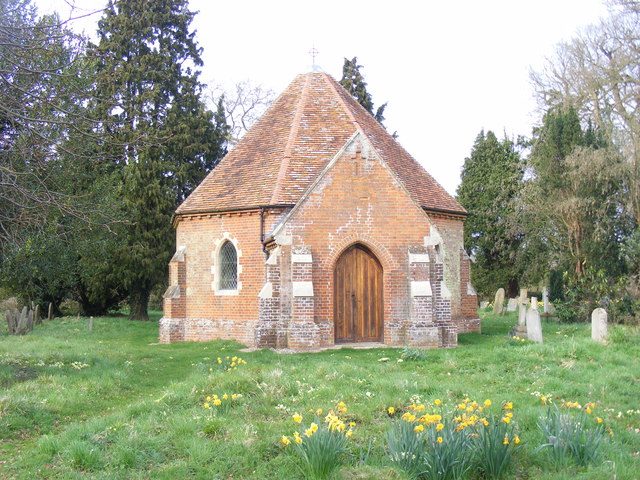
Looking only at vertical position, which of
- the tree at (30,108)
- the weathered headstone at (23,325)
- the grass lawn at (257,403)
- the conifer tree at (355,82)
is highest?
the conifer tree at (355,82)

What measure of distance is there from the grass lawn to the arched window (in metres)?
4.71

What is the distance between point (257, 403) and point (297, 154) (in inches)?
475

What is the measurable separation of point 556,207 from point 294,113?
1149cm

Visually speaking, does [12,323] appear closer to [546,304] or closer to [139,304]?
[139,304]

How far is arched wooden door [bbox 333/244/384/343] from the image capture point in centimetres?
1802

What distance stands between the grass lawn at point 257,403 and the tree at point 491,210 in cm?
2544

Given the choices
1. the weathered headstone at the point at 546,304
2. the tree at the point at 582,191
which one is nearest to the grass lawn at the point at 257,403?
the tree at the point at 582,191

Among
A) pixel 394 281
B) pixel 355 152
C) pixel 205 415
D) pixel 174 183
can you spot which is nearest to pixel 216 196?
pixel 355 152

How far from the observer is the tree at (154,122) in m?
27.9

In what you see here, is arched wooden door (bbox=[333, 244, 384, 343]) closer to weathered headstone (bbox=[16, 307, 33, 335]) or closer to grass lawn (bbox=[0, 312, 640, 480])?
grass lawn (bbox=[0, 312, 640, 480])

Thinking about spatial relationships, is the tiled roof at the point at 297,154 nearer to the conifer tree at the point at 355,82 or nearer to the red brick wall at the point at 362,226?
the red brick wall at the point at 362,226

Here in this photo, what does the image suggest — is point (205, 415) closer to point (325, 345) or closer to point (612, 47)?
point (325, 345)

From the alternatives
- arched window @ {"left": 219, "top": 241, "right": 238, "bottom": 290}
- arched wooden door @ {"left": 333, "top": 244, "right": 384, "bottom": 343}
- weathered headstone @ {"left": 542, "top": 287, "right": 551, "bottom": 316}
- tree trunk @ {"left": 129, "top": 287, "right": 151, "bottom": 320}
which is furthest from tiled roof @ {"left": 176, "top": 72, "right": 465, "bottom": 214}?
tree trunk @ {"left": 129, "top": 287, "right": 151, "bottom": 320}

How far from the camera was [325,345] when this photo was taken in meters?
17.3
